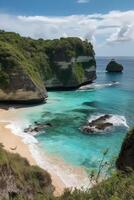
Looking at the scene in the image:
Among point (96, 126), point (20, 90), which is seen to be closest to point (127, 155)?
point (96, 126)

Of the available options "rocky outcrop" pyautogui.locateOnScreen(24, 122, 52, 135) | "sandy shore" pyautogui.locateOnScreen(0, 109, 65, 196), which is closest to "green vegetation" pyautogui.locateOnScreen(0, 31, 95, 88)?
"rocky outcrop" pyautogui.locateOnScreen(24, 122, 52, 135)

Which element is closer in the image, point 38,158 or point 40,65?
point 38,158

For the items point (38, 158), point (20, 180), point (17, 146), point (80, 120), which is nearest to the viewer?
point (20, 180)

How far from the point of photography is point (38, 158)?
39.3 meters

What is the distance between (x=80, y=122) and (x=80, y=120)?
139 cm

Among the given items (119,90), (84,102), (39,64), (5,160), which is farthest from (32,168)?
(119,90)

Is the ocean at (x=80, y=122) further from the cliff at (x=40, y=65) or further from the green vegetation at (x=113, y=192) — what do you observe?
the green vegetation at (x=113, y=192)

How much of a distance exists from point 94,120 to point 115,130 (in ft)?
16.9

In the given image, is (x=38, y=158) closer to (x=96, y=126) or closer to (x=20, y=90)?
(x=96, y=126)

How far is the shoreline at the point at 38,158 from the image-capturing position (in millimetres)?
33250

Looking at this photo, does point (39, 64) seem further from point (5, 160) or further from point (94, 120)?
point (5, 160)

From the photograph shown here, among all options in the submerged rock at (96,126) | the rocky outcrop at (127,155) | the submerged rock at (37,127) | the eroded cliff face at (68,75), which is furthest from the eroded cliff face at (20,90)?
the rocky outcrop at (127,155)

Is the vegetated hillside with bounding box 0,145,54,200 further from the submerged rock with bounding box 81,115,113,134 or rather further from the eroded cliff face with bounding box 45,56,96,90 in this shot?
the eroded cliff face with bounding box 45,56,96,90

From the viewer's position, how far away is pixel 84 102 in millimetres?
74750
